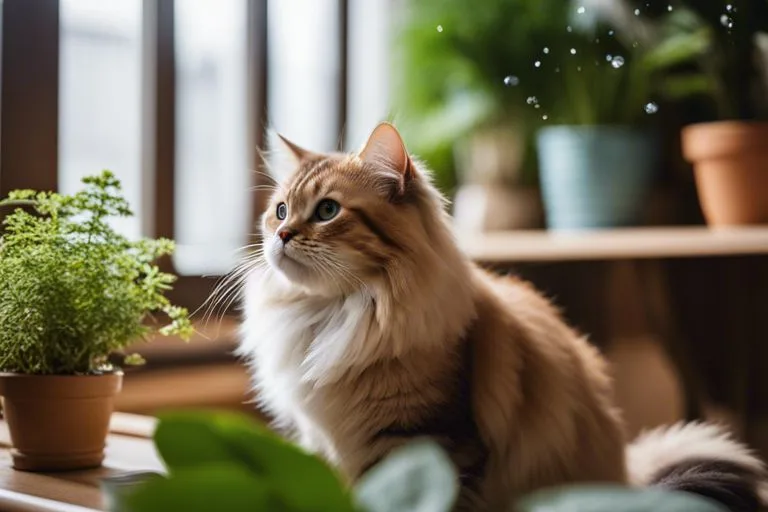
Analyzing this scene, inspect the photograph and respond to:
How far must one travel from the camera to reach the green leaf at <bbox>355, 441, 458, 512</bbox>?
44 cm

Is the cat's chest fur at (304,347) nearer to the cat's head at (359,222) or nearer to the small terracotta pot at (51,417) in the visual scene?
the cat's head at (359,222)

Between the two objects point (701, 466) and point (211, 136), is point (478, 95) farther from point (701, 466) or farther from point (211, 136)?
point (701, 466)

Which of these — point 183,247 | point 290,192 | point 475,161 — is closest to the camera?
point 290,192

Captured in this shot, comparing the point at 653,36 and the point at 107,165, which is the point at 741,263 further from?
the point at 107,165

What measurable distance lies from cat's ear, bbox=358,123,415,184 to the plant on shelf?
0.83m

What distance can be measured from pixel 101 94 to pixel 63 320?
1.38 meters

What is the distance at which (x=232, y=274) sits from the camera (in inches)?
57.7

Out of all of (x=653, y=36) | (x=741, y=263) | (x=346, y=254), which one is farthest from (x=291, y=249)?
(x=741, y=263)

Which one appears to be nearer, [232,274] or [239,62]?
[232,274]

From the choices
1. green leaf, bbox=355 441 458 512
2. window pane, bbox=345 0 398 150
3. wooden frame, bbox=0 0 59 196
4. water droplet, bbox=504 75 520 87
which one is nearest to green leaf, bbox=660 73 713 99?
water droplet, bbox=504 75 520 87

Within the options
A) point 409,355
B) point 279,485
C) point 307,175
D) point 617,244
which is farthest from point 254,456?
point 617,244

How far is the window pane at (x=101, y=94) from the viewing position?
2.29 m

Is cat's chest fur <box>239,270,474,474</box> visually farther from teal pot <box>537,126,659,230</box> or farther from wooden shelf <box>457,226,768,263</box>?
teal pot <box>537,126,659,230</box>

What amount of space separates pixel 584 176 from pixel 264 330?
53.8 inches
